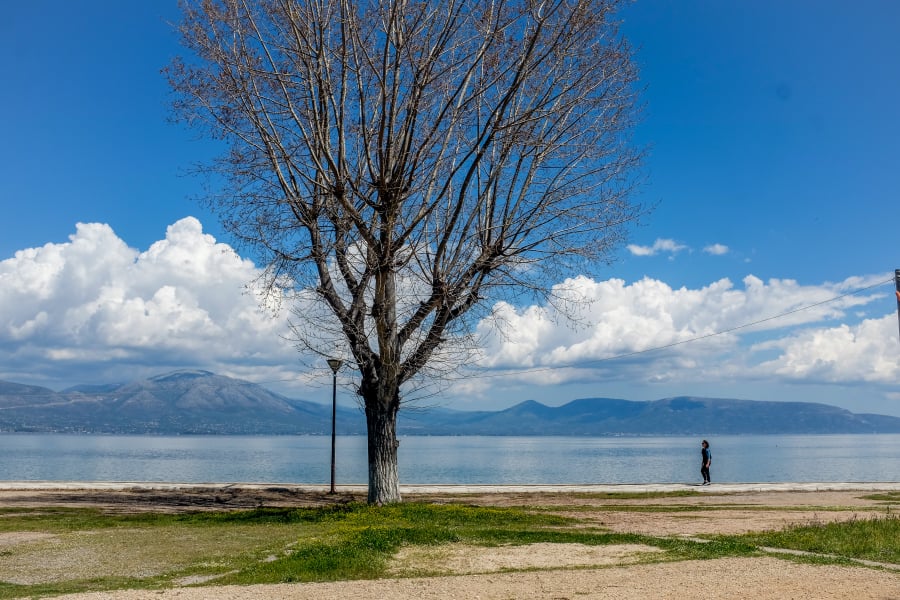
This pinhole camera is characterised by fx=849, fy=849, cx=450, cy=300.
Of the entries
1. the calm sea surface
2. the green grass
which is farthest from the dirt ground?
the calm sea surface

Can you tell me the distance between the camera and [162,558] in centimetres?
1311

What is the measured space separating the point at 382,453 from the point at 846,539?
1100 cm

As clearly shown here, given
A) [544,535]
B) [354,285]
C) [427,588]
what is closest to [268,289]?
[354,285]

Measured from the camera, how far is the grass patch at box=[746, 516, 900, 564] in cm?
1268

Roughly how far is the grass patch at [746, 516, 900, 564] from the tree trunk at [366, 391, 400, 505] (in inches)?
363

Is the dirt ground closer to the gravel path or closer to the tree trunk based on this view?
the gravel path

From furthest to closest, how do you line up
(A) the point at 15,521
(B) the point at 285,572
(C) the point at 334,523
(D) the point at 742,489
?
(D) the point at 742,489 < (A) the point at 15,521 < (C) the point at 334,523 < (B) the point at 285,572

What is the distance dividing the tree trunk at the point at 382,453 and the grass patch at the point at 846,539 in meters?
9.21

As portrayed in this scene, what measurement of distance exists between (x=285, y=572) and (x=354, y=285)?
10.4 m

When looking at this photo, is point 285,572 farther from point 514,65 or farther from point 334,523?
point 514,65

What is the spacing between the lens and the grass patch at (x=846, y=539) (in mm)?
12680

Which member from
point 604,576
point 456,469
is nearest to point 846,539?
point 604,576

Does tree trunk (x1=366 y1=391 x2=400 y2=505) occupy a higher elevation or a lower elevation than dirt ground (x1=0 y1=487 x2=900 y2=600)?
higher

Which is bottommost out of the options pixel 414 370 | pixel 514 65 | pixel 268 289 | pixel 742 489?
pixel 742 489
